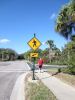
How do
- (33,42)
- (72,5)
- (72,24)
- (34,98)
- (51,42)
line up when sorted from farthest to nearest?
(51,42) → (72,24) → (72,5) → (33,42) → (34,98)

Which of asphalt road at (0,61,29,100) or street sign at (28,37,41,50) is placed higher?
street sign at (28,37,41,50)

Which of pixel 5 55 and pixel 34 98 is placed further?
pixel 5 55

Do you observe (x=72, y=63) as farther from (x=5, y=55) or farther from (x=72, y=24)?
(x=5, y=55)

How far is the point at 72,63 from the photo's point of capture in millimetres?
21406

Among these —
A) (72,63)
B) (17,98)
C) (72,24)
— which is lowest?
(17,98)

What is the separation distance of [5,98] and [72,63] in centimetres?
980

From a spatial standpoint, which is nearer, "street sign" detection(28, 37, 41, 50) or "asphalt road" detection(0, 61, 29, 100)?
"asphalt road" detection(0, 61, 29, 100)

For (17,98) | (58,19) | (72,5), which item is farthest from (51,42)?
(17,98)

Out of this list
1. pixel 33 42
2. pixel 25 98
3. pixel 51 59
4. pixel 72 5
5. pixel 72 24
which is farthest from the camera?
pixel 51 59

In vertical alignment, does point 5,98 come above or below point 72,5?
below

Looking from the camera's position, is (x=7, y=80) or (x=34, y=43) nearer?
(x=34, y=43)

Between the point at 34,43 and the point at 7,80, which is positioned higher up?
the point at 34,43

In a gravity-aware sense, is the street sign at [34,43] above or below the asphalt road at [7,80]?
above

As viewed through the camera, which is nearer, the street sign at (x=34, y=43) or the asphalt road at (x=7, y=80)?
the asphalt road at (x=7, y=80)
